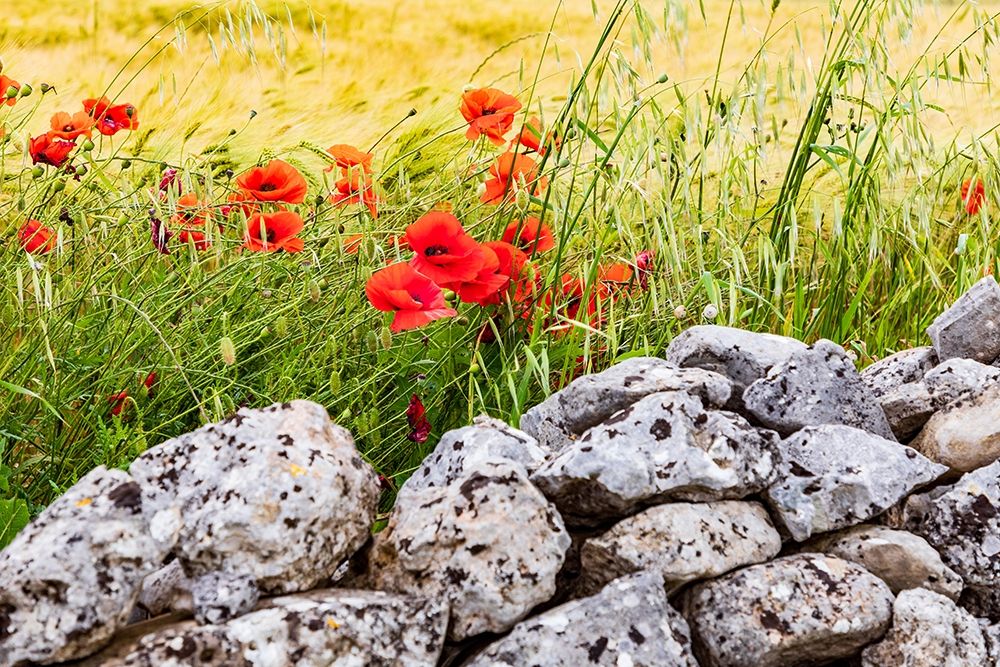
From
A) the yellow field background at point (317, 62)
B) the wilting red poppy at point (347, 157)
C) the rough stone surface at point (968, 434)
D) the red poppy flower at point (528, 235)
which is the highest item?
the wilting red poppy at point (347, 157)

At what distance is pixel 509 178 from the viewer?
2.09 m

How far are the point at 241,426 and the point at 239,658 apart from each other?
27 cm

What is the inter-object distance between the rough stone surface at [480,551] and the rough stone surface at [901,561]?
1.36ft

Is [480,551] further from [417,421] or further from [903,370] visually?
[903,370]

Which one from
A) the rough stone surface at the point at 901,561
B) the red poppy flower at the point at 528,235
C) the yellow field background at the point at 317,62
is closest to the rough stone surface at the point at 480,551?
the rough stone surface at the point at 901,561

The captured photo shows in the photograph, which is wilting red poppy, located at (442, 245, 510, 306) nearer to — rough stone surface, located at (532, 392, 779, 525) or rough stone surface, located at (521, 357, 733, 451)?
rough stone surface, located at (521, 357, 733, 451)

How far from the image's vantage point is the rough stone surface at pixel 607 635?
1.27 meters

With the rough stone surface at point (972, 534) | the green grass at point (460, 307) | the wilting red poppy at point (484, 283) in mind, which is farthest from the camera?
the green grass at point (460, 307)

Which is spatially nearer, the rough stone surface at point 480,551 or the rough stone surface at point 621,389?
the rough stone surface at point 480,551

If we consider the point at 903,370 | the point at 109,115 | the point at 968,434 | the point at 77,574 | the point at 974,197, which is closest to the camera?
the point at 77,574

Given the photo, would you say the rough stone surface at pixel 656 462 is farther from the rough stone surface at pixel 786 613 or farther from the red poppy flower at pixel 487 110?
the red poppy flower at pixel 487 110

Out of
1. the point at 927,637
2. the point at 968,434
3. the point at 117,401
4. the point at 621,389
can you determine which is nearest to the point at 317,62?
the point at 117,401

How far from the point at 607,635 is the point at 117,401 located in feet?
3.26

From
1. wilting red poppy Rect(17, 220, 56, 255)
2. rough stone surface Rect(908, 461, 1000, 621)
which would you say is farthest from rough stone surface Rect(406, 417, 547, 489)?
wilting red poppy Rect(17, 220, 56, 255)
